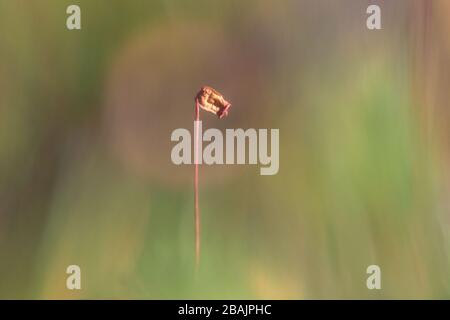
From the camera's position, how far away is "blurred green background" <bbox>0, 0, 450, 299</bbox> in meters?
1.18

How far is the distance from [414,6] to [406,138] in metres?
0.30

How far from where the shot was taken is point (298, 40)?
1.19 metres

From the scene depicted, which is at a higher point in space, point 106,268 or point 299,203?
point 299,203

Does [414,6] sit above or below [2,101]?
above

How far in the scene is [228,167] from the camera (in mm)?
1193

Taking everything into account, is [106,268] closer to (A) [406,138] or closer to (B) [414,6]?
(A) [406,138]

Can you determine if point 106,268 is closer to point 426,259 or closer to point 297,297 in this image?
point 297,297

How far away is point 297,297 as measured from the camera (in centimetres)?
119

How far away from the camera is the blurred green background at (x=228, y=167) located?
46.4 inches

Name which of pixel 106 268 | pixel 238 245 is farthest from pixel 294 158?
pixel 106 268

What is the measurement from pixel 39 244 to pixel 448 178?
0.94 meters
